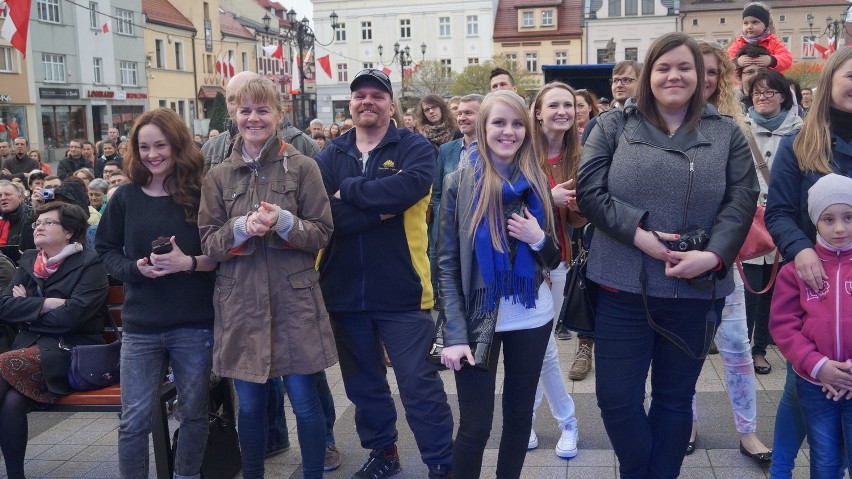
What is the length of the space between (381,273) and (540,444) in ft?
4.63

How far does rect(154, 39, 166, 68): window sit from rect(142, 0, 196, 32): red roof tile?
1.24 meters

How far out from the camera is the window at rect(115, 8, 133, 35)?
42344 millimetres

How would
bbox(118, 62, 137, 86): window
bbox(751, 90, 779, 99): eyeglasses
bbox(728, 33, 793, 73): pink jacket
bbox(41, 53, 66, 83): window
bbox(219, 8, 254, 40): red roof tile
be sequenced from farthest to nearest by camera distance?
bbox(219, 8, 254, 40): red roof tile → bbox(118, 62, 137, 86): window → bbox(41, 53, 66, 83): window → bbox(728, 33, 793, 73): pink jacket → bbox(751, 90, 779, 99): eyeglasses

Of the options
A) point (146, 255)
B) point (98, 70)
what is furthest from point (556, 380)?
point (98, 70)

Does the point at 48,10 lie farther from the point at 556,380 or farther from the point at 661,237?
the point at 661,237

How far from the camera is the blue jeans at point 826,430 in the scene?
10.3 feet

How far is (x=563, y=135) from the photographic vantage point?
4.42 metres

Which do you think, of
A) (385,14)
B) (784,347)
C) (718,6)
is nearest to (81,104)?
(385,14)

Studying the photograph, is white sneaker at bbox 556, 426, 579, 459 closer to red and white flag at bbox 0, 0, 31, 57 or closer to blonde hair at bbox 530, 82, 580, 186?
blonde hair at bbox 530, 82, 580, 186

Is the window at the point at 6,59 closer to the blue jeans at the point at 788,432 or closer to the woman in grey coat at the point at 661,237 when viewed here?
the woman in grey coat at the point at 661,237

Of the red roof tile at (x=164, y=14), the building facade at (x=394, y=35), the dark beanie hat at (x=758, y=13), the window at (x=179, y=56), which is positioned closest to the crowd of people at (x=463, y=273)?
the dark beanie hat at (x=758, y=13)

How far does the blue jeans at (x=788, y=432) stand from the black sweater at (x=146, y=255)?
2.72 meters

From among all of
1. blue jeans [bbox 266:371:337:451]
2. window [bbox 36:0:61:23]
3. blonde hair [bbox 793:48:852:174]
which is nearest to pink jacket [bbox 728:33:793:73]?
blonde hair [bbox 793:48:852:174]

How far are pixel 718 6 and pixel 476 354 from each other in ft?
223
